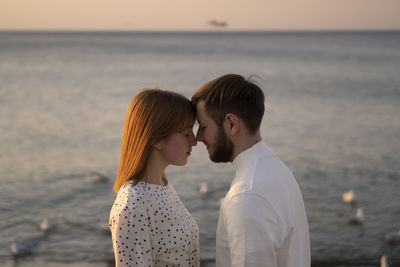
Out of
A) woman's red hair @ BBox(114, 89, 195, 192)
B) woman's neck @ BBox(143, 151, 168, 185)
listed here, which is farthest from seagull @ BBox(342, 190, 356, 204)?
woman's red hair @ BBox(114, 89, 195, 192)

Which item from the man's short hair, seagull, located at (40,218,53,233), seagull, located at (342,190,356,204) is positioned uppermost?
the man's short hair

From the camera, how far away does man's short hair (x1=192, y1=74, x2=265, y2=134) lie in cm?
258

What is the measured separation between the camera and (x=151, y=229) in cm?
271

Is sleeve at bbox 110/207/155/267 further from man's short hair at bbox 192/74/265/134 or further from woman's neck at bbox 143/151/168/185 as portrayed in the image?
man's short hair at bbox 192/74/265/134

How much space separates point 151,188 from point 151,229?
0.24m

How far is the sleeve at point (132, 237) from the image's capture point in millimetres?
2561

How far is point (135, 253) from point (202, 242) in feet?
23.3

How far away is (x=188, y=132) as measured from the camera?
2.91m

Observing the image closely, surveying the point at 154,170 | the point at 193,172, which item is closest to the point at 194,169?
the point at 193,172

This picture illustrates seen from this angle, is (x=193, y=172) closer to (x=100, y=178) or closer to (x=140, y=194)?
(x=100, y=178)

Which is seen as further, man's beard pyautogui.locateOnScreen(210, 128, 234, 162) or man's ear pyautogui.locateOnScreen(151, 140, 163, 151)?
man's ear pyautogui.locateOnScreen(151, 140, 163, 151)

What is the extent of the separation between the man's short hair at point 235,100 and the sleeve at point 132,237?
0.69 m

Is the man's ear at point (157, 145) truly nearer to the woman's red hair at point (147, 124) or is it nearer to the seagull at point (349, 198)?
the woman's red hair at point (147, 124)

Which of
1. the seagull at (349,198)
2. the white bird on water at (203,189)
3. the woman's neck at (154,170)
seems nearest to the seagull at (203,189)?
the white bird on water at (203,189)
